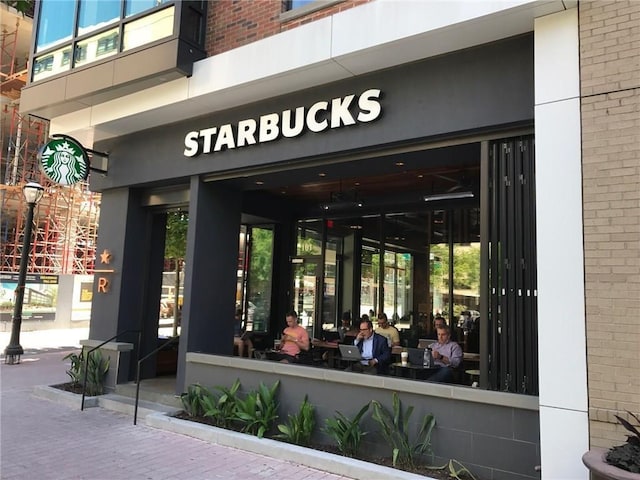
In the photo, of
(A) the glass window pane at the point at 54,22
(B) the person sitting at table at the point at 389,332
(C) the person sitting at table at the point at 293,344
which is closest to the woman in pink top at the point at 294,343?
(C) the person sitting at table at the point at 293,344

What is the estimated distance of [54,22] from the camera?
9.70 metres

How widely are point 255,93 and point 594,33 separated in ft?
14.7

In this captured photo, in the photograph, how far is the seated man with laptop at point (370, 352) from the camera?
7816 millimetres

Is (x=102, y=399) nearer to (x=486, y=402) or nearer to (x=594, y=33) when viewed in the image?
(x=486, y=402)

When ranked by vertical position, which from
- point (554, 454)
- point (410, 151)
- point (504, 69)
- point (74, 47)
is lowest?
point (554, 454)

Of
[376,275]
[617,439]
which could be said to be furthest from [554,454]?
[376,275]

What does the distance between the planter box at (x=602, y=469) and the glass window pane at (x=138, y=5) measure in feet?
28.0

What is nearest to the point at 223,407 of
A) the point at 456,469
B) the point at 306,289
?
the point at 456,469

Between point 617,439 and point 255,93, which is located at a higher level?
point 255,93

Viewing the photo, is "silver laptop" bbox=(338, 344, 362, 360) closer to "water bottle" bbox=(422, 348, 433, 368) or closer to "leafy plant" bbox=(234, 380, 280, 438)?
"water bottle" bbox=(422, 348, 433, 368)

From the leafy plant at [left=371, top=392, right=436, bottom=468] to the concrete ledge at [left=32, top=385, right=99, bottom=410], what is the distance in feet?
17.8

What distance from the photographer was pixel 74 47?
29.9 ft

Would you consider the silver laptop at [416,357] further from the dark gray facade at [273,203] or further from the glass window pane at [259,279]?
the glass window pane at [259,279]

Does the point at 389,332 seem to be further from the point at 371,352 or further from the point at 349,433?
the point at 349,433
